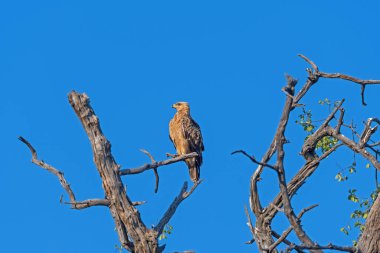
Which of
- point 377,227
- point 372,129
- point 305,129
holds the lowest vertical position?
point 377,227

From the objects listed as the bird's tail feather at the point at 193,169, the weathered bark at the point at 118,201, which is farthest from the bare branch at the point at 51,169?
the bird's tail feather at the point at 193,169

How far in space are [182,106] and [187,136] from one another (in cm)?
72

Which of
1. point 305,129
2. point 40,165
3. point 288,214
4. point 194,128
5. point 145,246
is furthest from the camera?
point 194,128

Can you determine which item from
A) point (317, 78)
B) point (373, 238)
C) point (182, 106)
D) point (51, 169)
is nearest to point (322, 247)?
point (373, 238)

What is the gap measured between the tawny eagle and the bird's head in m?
0.06

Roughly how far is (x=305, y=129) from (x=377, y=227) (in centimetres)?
356

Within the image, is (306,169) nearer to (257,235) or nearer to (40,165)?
(257,235)

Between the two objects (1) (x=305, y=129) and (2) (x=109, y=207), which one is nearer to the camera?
(2) (x=109, y=207)

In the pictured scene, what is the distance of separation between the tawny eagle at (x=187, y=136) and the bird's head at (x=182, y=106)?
63 millimetres

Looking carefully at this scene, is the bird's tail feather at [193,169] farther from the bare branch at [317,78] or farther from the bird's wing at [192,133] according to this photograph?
the bare branch at [317,78]

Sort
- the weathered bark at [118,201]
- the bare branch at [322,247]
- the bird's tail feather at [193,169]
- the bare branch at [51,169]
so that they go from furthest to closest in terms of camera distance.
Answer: the bird's tail feather at [193,169], the bare branch at [51,169], the weathered bark at [118,201], the bare branch at [322,247]

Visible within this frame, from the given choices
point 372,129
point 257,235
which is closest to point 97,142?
point 257,235

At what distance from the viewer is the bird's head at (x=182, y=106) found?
14.1 m

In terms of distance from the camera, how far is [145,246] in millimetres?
6070
